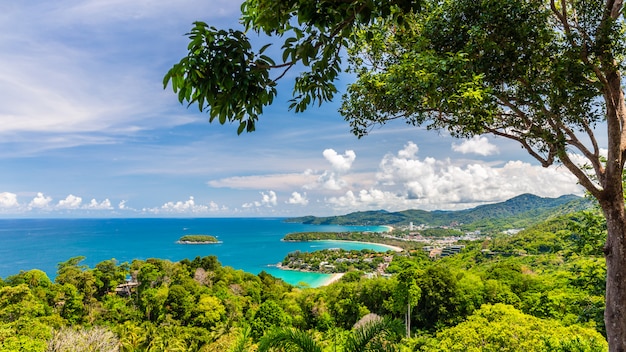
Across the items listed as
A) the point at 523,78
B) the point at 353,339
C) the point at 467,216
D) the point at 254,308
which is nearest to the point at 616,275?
the point at 523,78

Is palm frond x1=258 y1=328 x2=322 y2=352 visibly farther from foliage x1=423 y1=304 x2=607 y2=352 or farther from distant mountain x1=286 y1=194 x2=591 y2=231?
distant mountain x1=286 y1=194 x2=591 y2=231

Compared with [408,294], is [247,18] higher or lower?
higher

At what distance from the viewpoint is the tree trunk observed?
252 centimetres

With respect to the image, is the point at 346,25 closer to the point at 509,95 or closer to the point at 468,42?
the point at 468,42

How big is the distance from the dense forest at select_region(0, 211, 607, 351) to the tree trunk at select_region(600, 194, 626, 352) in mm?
4093

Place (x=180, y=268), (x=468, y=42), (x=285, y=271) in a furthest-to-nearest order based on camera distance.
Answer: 1. (x=285, y=271)
2. (x=180, y=268)
3. (x=468, y=42)

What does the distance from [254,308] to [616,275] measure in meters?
19.7

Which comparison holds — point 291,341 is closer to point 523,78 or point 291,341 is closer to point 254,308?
point 523,78

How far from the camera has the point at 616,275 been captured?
101 inches

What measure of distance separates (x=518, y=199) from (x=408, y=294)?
13768 cm

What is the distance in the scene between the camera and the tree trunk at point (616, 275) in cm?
252

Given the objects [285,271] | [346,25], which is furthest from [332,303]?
[285,271]

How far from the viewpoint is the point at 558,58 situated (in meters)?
2.73

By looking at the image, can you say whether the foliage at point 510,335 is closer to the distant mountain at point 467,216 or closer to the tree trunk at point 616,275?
the tree trunk at point 616,275
